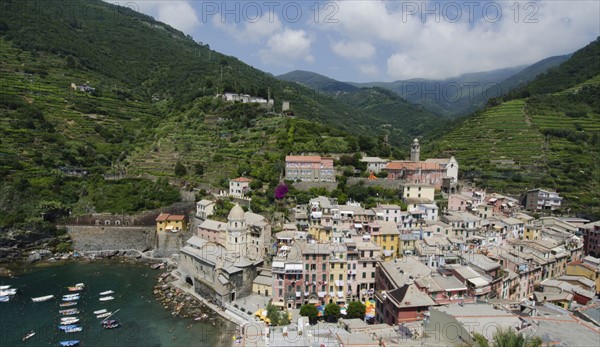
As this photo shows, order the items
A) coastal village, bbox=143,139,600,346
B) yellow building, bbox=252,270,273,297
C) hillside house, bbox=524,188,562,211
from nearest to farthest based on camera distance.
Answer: coastal village, bbox=143,139,600,346
yellow building, bbox=252,270,273,297
hillside house, bbox=524,188,562,211

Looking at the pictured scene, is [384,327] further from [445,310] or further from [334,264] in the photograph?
[334,264]

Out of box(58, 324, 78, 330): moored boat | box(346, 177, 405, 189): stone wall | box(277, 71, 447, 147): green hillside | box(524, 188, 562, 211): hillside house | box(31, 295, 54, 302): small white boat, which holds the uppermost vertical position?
box(277, 71, 447, 147): green hillside

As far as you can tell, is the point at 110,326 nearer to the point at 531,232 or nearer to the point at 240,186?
the point at 240,186

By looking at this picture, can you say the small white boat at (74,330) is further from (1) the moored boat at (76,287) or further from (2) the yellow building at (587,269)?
(2) the yellow building at (587,269)

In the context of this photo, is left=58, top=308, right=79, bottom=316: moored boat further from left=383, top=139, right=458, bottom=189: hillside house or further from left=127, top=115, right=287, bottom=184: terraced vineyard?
left=383, top=139, right=458, bottom=189: hillside house

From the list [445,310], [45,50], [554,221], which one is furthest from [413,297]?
[45,50]

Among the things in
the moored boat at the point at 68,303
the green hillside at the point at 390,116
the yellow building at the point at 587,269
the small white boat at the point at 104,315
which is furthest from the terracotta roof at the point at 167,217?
the green hillside at the point at 390,116

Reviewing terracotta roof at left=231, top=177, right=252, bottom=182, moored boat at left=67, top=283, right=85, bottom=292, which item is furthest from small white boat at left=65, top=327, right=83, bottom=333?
terracotta roof at left=231, top=177, right=252, bottom=182

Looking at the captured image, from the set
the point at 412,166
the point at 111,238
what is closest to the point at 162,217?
the point at 111,238
